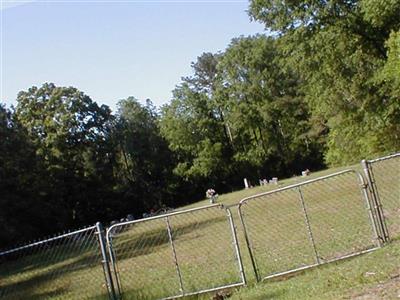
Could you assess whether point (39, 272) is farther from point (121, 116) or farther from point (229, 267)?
point (121, 116)

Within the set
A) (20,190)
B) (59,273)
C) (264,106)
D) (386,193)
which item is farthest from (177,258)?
(264,106)

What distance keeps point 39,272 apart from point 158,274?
23.5 feet

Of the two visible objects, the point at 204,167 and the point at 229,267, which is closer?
the point at 229,267

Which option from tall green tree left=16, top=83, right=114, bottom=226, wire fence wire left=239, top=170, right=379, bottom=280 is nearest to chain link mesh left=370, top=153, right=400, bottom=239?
wire fence wire left=239, top=170, right=379, bottom=280

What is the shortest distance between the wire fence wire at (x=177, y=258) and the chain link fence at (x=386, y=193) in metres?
2.38

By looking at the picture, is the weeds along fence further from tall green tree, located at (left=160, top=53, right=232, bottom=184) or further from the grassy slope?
tall green tree, located at (left=160, top=53, right=232, bottom=184)

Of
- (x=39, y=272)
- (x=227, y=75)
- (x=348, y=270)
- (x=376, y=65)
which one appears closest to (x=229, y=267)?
(x=348, y=270)

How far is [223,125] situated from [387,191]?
48.2 metres

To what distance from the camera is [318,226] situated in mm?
13336

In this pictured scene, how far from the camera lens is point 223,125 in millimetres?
63250

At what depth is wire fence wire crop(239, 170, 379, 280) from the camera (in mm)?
8672

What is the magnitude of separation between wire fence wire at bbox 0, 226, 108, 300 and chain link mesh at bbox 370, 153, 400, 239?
5709 mm

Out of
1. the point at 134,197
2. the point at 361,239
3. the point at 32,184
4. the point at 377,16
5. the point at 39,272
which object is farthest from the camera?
the point at 134,197

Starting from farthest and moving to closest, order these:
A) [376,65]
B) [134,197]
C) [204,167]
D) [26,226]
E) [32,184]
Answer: [204,167]
[134,197]
[32,184]
[26,226]
[376,65]
